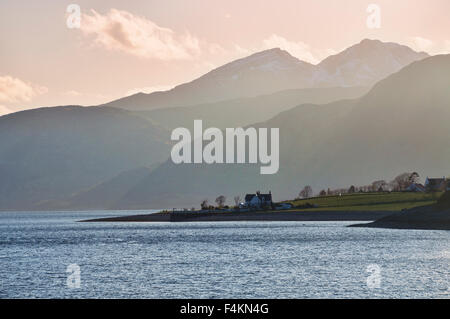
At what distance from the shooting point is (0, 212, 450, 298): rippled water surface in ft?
222

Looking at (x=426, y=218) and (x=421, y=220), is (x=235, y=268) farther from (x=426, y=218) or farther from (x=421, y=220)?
(x=421, y=220)

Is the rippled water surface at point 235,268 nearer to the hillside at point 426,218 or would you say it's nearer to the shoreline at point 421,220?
the shoreline at point 421,220

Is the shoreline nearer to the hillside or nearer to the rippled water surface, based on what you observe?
the hillside

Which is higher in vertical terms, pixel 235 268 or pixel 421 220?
pixel 421 220

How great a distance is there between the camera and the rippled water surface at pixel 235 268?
2662 inches

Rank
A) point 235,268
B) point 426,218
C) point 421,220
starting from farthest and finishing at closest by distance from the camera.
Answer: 1. point 421,220
2. point 426,218
3. point 235,268

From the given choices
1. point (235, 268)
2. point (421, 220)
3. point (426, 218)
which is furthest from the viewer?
point (421, 220)

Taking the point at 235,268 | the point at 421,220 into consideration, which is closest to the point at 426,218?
the point at 421,220

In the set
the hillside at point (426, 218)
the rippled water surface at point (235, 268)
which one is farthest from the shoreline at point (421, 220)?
the rippled water surface at point (235, 268)

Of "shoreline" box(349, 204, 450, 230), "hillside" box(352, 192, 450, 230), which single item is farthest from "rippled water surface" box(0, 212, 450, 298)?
"hillside" box(352, 192, 450, 230)

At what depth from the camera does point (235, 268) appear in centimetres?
8694

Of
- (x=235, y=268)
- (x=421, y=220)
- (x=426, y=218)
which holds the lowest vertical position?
Answer: (x=235, y=268)

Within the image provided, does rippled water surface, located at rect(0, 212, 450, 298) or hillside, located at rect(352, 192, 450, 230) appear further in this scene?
hillside, located at rect(352, 192, 450, 230)
